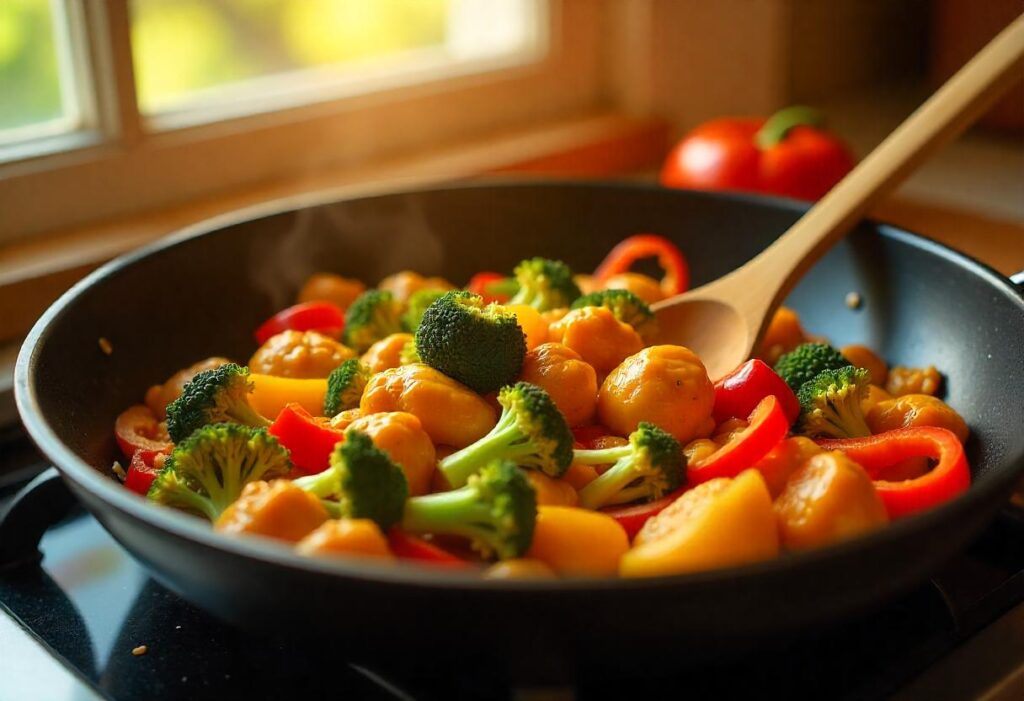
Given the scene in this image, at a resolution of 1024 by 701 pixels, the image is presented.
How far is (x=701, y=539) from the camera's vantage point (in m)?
0.83

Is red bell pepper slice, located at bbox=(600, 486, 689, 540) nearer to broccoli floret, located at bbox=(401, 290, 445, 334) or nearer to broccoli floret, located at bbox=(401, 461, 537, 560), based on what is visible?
broccoli floret, located at bbox=(401, 461, 537, 560)

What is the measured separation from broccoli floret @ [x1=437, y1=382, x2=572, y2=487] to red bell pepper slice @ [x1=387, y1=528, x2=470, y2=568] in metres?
0.09

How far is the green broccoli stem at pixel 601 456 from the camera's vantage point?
102cm

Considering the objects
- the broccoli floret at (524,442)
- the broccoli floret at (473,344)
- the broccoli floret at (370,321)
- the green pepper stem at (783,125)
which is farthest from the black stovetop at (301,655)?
the green pepper stem at (783,125)

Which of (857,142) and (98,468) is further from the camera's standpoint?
(857,142)

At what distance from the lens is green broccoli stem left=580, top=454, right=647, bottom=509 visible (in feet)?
3.25

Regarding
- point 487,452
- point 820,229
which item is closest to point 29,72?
point 487,452

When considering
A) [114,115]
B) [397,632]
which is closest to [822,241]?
[397,632]

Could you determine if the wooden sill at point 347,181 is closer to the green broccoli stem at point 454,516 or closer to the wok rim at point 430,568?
the wok rim at point 430,568

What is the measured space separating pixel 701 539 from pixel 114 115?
1169mm

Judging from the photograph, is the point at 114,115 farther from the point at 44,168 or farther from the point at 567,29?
the point at 567,29

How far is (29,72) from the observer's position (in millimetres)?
1554

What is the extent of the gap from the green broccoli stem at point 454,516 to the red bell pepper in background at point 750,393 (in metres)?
0.36

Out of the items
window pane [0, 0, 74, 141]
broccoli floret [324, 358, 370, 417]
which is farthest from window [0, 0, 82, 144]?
broccoli floret [324, 358, 370, 417]
